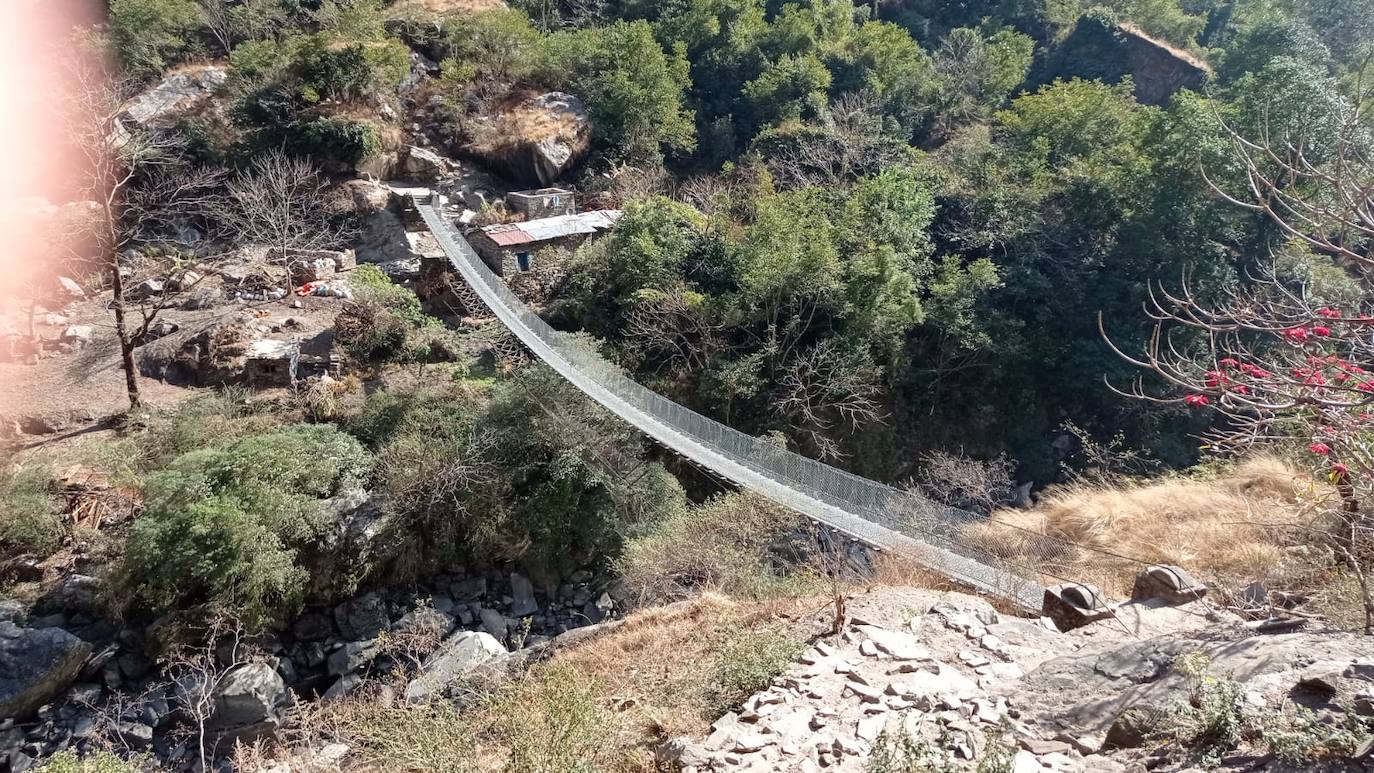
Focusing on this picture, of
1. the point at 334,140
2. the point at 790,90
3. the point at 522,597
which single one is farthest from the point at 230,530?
the point at 790,90

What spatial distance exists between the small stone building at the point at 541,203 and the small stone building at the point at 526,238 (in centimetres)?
45

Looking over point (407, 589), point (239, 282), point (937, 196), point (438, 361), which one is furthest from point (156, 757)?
point (937, 196)

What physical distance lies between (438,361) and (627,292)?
315 centimetres

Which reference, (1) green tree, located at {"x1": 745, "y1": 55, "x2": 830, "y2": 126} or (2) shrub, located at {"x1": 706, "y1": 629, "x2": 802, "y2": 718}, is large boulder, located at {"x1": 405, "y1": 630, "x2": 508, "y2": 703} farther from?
(1) green tree, located at {"x1": 745, "y1": 55, "x2": 830, "y2": 126}

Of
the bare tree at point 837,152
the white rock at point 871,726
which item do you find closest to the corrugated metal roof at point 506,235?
the bare tree at point 837,152

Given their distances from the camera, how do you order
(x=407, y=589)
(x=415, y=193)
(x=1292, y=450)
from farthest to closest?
(x=415, y=193)
(x=407, y=589)
(x=1292, y=450)

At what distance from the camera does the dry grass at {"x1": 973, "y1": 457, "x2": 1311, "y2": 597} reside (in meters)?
5.02

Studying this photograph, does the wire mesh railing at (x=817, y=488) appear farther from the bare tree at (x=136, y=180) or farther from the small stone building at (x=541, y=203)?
the bare tree at (x=136, y=180)

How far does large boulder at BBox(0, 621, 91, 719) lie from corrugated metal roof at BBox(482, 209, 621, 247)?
7.74 m

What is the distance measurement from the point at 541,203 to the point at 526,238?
168 centimetres

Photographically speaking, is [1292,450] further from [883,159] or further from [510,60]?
[510,60]

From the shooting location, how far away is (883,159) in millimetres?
14383

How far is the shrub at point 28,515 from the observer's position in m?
7.07

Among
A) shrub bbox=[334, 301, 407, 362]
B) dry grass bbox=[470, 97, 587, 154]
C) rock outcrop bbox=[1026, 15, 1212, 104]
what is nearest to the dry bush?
shrub bbox=[334, 301, 407, 362]
